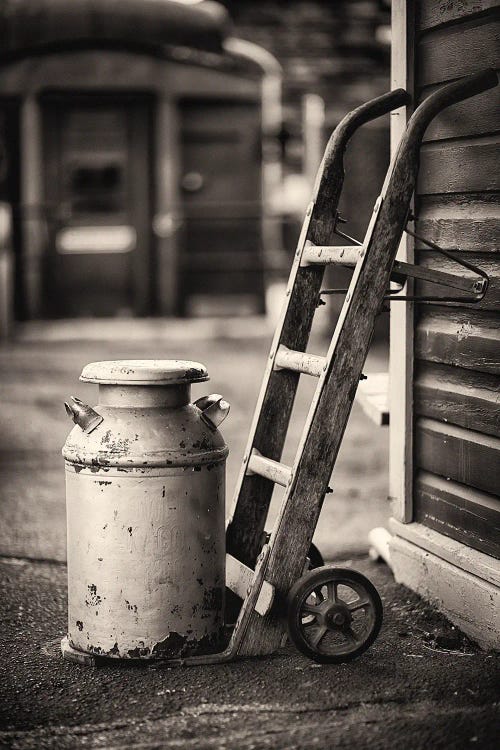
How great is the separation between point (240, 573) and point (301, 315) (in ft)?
3.06

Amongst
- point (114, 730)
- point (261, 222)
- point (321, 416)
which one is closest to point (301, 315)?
point (321, 416)

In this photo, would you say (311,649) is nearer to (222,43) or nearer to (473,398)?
(473,398)

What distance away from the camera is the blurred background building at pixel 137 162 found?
12859mm

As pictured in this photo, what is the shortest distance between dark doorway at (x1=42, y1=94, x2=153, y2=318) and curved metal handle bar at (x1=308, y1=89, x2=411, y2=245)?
9564 millimetres

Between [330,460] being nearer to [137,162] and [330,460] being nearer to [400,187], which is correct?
[400,187]

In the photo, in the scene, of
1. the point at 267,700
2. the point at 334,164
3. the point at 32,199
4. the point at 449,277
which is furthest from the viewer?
the point at 32,199

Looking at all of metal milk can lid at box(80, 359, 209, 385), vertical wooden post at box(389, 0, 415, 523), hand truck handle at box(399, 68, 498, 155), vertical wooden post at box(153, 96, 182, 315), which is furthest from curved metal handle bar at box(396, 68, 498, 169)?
vertical wooden post at box(153, 96, 182, 315)

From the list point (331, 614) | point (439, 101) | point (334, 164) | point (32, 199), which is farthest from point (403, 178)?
point (32, 199)

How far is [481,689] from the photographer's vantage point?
11.1ft

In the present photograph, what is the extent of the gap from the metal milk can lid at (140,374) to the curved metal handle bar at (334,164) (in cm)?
71

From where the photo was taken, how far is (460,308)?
13.1 ft

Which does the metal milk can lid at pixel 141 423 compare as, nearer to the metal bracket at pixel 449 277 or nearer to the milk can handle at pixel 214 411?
the milk can handle at pixel 214 411

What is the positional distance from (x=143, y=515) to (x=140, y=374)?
451 millimetres

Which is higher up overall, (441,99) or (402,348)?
(441,99)
